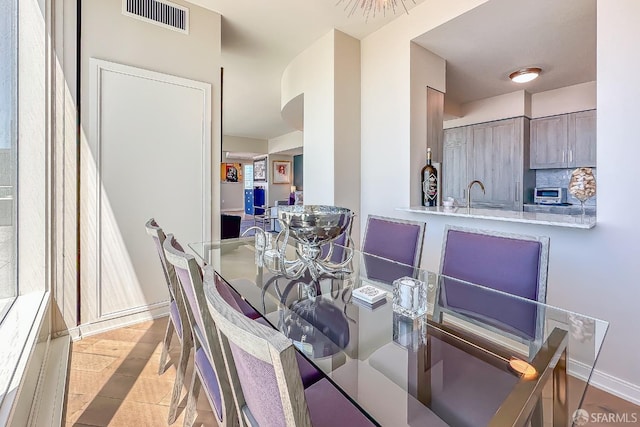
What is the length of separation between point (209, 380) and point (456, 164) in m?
4.97

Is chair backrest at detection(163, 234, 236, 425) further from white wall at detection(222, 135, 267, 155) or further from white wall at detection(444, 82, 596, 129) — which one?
white wall at detection(222, 135, 267, 155)

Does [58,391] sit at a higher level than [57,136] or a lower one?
lower

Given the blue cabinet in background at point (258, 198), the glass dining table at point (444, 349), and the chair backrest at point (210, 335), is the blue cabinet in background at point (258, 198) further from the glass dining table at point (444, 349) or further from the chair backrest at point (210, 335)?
the chair backrest at point (210, 335)

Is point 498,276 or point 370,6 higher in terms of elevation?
point 370,6

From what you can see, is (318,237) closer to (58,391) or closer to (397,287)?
(397,287)

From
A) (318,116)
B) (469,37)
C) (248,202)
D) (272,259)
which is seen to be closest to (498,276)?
(272,259)

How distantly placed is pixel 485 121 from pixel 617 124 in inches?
128

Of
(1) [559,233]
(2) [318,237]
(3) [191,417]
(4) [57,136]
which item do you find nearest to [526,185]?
(1) [559,233]

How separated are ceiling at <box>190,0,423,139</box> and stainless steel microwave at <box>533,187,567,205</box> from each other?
3.30m

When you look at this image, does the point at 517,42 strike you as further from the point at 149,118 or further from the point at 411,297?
the point at 149,118

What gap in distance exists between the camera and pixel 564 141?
4180 millimetres

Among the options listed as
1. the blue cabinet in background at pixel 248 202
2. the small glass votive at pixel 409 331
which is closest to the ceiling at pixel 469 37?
the small glass votive at pixel 409 331

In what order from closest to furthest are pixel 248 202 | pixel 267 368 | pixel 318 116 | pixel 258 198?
pixel 267 368
pixel 318 116
pixel 258 198
pixel 248 202

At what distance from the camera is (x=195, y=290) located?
3.01 ft
